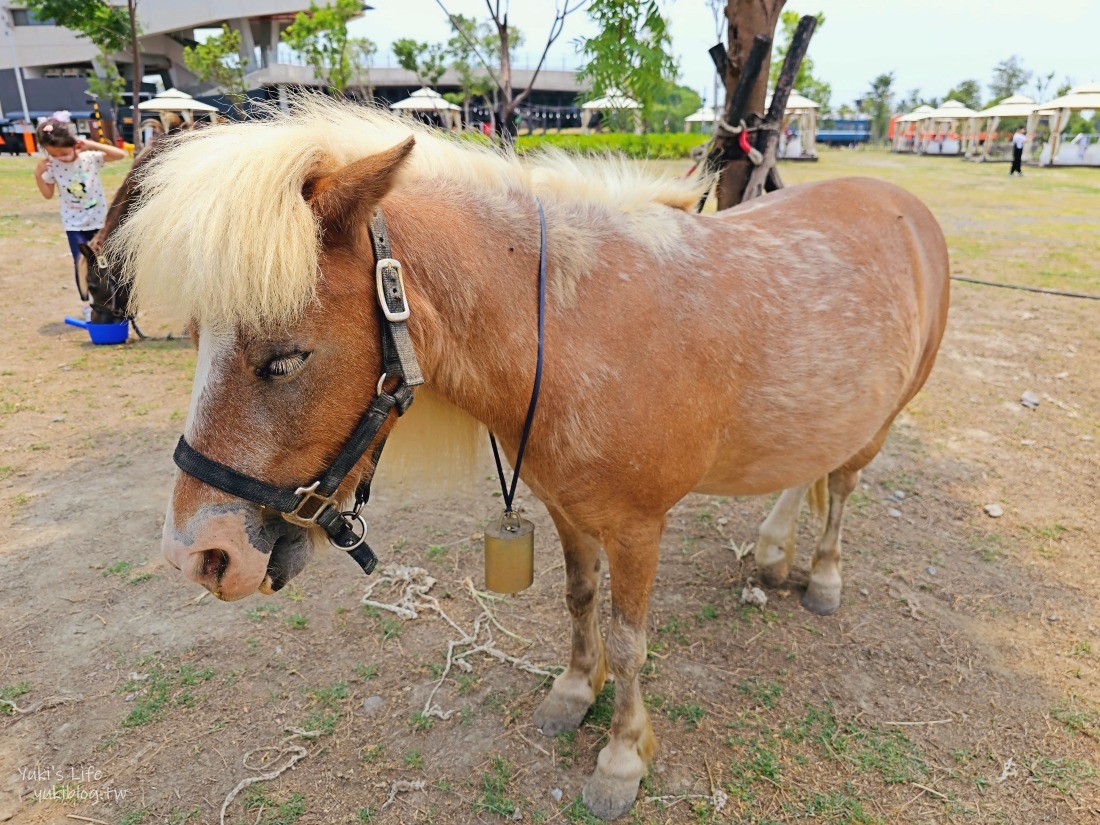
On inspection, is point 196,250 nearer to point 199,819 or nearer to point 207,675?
point 199,819

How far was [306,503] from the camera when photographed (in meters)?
1.57

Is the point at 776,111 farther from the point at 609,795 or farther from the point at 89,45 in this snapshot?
the point at 89,45

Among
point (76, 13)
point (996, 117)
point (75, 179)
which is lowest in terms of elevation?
point (75, 179)

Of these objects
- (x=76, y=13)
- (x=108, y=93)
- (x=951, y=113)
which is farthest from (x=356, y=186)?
(x=951, y=113)

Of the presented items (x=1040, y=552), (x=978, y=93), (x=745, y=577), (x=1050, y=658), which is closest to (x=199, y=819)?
(x=745, y=577)

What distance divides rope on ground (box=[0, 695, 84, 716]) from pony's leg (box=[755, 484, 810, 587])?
10.6 ft

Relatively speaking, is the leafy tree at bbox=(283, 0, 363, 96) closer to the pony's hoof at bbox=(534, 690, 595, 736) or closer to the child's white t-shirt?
the child's white t-shirt

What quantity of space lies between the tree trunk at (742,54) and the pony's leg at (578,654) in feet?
8.81

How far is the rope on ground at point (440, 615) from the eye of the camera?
2920mm

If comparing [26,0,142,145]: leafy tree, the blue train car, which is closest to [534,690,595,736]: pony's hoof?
[26,0,142,145]: leafy tree

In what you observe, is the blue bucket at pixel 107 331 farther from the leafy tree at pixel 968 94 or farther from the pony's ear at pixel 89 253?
the leafy tree at pixel 968 94

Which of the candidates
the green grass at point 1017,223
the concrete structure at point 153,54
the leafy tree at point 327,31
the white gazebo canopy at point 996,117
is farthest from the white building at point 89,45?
the white gazebo canopy at point 996,117

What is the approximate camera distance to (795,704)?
278 centimetres

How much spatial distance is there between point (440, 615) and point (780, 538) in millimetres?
1815
